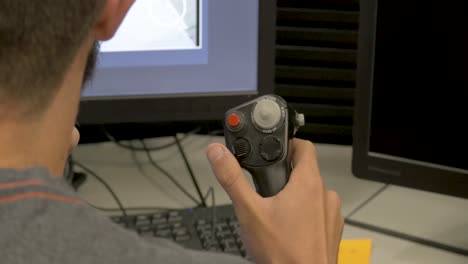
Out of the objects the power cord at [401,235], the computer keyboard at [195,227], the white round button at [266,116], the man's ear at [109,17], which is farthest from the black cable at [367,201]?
the man's ear at [109,17]

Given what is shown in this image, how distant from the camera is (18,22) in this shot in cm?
45

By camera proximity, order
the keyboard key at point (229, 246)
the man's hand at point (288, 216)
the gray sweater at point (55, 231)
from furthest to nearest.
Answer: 1. the keyboard key at point (229, 246)
2. the man's hand at point (288, 216)
3. the gray sweater at point (55, 231)

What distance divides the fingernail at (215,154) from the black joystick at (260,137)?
0.11 feet

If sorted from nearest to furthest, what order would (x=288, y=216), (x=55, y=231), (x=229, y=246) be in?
(x=55, y=231), (x=288, y=216), (x=229, y=246)

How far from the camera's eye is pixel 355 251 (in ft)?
2.75

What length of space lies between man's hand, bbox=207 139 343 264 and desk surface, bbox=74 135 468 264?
0.57 feet

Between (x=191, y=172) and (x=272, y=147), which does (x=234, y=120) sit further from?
(x=191, y=172)

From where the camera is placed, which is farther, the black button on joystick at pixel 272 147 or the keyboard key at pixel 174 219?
the keyboard key at pixel 174 219

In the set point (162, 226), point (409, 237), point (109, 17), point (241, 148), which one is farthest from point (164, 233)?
point (109, 17)

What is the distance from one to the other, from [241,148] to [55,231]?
322 millimetres

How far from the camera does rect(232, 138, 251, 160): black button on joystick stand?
2.40 ft

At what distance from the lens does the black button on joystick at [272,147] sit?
73cm

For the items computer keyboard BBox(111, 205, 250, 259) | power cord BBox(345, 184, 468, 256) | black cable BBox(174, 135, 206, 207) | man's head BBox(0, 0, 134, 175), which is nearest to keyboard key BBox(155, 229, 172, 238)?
computer keyboard BBox(111, 205, 250, 259)

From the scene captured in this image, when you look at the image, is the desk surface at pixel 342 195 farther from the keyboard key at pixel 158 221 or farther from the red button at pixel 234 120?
the red button at pixel 234 120
